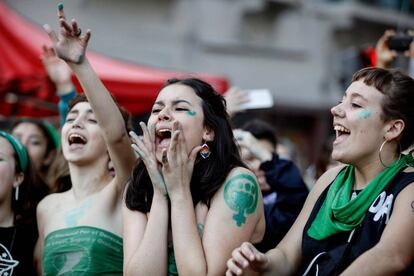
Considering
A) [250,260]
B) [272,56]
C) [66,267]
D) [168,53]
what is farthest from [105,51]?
[250,260]

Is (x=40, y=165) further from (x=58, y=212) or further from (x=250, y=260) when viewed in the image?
(x=250, y=260)

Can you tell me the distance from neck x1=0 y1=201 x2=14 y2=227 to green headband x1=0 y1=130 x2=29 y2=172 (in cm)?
23

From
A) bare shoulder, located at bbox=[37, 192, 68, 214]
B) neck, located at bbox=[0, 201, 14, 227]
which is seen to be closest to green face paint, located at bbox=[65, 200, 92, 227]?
bare shoulder, located at bbox=[37, 192, 68, 214]

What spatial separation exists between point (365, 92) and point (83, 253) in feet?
4.99

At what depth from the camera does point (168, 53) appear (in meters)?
13.7

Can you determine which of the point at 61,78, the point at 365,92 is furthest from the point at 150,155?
the point at 61,78

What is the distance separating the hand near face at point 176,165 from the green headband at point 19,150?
135 cm

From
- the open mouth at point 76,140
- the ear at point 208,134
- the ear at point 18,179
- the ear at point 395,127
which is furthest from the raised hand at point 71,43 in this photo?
the ear at point 395,127

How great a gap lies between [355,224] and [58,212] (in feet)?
5.28

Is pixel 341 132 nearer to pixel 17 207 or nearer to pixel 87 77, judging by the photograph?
pixel 87 77

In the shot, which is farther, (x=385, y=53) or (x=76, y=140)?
(x=385, y=53)

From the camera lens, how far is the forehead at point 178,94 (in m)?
3.21

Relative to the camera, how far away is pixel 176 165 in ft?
9.77

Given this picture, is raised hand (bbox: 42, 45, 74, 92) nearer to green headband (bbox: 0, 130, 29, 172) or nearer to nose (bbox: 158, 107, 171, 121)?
green headband (bbox: 0, 130, 29, 172)
